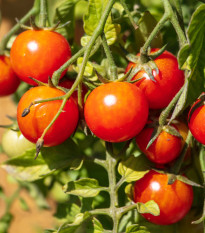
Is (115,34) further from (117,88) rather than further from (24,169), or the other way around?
(24,169)

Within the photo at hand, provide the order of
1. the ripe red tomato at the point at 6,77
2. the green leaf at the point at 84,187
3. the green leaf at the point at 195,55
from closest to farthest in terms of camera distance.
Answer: the green leaf at the point at 195,55, the green leaf at the point at 84,187, the ripe red tomato at the point at 6,77

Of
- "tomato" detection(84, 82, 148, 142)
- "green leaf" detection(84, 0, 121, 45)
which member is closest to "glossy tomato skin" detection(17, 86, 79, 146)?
"tomato" detection(84, 82, 148, 142)

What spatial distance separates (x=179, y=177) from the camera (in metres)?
0.72

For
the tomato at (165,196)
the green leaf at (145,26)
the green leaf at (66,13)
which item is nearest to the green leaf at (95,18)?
the green leaf at (145,26)

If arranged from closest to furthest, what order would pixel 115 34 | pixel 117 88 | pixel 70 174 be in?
1. pixel 117 88
2. pixel 115 34
3. pixel 70 174

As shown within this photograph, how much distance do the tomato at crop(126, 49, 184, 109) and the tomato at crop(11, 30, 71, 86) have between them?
122 mm

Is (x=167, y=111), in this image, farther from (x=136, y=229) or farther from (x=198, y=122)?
(x=136, y=229)

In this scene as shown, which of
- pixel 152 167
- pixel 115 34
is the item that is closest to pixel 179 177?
pixel 152 167

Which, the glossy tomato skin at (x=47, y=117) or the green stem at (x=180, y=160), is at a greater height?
the glossy tomato skin at (x=47, y=117)

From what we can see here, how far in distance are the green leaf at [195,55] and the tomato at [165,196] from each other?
0.15 metres

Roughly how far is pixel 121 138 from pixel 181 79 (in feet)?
0.47

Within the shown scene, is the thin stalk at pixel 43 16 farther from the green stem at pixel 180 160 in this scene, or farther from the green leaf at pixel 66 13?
the green stem at pixel 180 160

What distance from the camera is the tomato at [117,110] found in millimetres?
614

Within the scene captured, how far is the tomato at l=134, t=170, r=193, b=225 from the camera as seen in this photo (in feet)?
2.34
